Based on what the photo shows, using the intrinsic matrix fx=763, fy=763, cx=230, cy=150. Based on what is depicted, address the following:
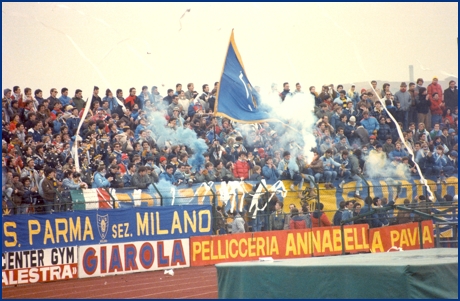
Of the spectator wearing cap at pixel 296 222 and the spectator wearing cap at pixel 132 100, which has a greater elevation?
the spectator wearing cap at pixel 132 100

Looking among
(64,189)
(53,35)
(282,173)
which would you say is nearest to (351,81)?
(282,173)

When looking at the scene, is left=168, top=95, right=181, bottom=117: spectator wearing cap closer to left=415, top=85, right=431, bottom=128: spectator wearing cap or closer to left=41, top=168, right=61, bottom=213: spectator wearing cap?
left=41, top=168, right=61, bottom=213: spectator wearing cap

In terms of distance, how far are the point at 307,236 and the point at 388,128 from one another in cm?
654

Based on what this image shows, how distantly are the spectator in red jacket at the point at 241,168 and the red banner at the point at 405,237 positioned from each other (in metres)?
4.06

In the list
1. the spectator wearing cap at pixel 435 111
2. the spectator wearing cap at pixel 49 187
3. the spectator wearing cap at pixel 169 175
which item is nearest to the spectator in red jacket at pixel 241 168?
the spectator wearing cap at pixel 169 175

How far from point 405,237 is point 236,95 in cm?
704

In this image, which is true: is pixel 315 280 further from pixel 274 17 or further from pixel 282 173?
pixel 274 17

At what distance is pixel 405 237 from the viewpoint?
19094 mm

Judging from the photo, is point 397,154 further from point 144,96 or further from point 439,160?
point 144,96

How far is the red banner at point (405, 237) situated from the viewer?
18906 mm

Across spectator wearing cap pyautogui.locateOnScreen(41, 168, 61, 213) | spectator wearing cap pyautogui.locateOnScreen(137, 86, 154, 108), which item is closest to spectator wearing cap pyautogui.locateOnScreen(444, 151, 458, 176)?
spectator wearing cap pyautogui.locateOnScreen(137, 86, 154, 108)

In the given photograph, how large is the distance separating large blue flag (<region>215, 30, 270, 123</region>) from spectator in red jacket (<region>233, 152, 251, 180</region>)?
1.50 m

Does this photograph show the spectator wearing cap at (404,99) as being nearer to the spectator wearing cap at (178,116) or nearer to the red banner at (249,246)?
the red banner at (249,246)

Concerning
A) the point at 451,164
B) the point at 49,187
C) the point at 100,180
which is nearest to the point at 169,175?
the point at 100,180
